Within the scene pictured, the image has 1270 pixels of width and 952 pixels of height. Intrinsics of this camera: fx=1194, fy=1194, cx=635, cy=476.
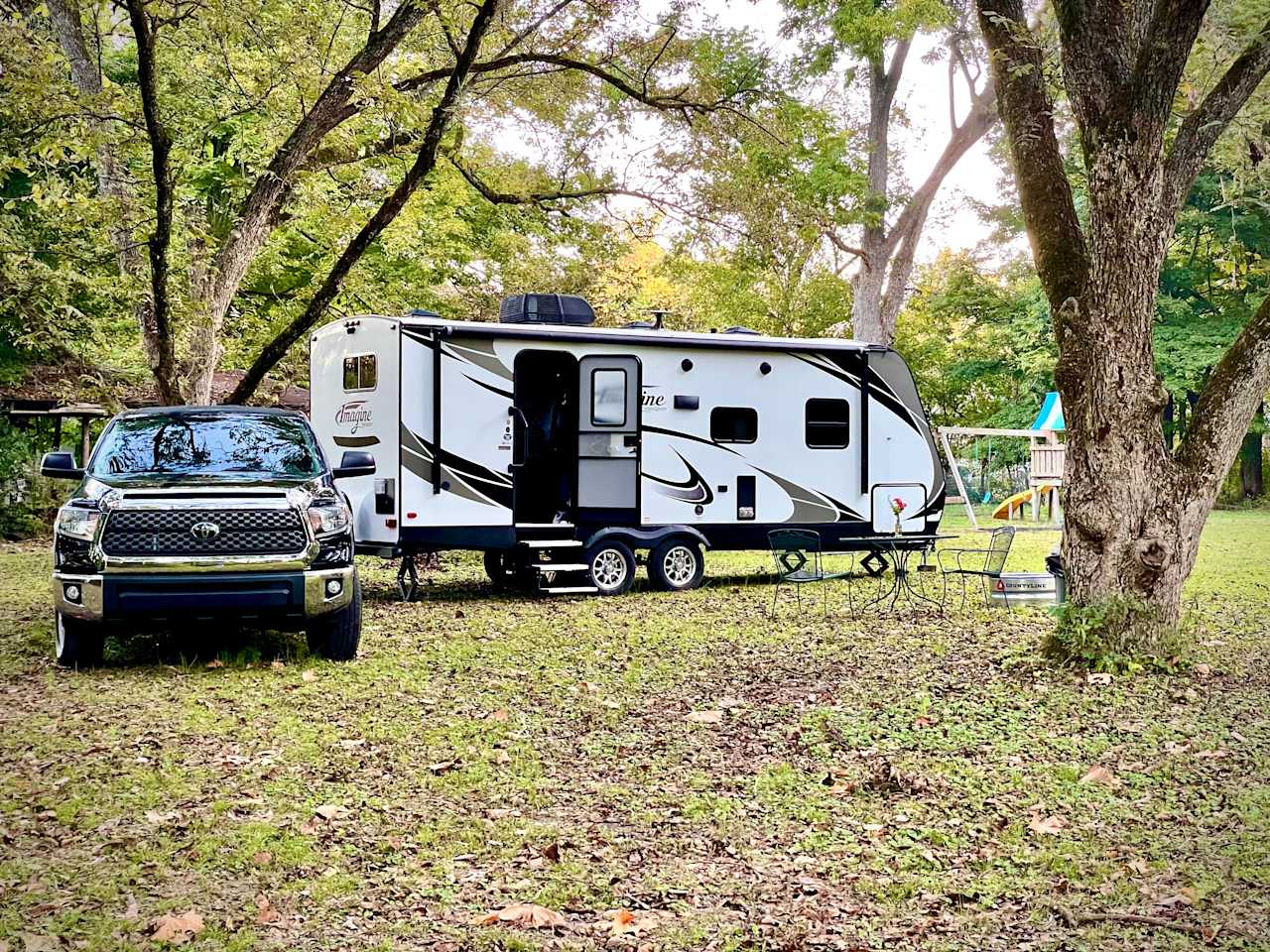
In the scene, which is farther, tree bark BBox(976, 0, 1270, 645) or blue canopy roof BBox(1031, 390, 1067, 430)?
blue canopy roof BBox(1031, 390, 1067, 430)

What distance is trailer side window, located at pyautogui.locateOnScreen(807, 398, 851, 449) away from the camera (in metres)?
14.3

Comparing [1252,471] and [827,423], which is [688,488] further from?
[1252,471]

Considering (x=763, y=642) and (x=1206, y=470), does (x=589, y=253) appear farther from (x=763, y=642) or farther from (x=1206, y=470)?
(x=1206, y=470)

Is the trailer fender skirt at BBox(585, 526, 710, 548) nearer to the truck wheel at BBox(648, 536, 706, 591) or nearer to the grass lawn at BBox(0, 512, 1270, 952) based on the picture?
the truck wheel at BBox(648, 536, 706, 591)

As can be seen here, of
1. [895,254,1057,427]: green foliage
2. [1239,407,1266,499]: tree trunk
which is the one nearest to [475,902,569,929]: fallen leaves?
[895,254,1057,427]: green foliage

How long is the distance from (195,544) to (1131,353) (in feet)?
20.9

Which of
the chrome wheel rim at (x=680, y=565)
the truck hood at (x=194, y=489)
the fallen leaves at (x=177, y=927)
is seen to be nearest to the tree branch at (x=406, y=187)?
the truck hood at (x=194, y=489)

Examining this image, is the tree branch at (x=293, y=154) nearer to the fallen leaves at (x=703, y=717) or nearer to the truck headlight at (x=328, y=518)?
the truck headlight at (x=328, y=518)

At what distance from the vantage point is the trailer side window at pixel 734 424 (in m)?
13.8

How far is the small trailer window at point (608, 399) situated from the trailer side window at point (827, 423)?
8.08 feet

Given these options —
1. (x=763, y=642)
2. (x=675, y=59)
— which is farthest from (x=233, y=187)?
(x=763, y=642)

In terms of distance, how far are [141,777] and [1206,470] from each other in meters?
6.76

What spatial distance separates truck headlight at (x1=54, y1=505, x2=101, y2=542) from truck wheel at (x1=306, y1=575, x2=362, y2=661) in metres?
1.58

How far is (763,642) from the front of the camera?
9.89 m
